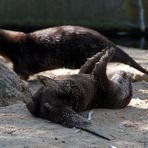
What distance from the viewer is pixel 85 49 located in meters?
8.23

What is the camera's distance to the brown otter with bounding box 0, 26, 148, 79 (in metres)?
8.23

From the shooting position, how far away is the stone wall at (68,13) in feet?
51.1

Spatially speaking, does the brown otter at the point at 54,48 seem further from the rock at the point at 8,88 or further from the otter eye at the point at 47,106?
the otter eye at the point at 47,106

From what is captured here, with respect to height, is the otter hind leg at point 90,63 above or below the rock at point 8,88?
above

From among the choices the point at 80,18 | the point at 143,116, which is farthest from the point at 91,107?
the point at 80,18

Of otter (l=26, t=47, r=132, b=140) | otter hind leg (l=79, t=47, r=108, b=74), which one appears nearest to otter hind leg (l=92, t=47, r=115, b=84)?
otter (l=26, t=47, r=132, b=140)

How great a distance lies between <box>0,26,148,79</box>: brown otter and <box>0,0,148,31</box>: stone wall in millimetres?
6704

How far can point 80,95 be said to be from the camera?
5.33 metres

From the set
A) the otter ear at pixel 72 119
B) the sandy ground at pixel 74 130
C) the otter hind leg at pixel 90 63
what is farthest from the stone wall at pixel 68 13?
the otter ear at pixel 72 119

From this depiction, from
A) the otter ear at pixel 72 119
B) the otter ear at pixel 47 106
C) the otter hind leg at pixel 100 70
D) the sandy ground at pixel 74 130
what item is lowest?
the sandy ground at pixel 74 130

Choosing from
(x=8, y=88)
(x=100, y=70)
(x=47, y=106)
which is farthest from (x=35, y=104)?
(x=8, y=88)

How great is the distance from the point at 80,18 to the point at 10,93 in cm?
978

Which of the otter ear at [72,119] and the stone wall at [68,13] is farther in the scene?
the stone wall at [68,13]

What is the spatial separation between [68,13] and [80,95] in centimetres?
1066
